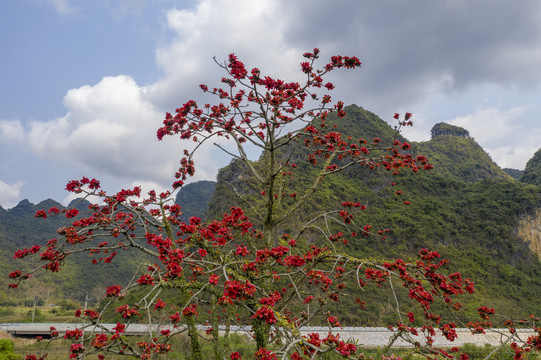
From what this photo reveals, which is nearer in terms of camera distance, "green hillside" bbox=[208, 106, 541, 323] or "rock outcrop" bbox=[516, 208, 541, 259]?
"green hillside" bbox=[208, 106, 541, 323]

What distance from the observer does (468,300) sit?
98.9ft

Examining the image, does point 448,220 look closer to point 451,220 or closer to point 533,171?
point 451,220

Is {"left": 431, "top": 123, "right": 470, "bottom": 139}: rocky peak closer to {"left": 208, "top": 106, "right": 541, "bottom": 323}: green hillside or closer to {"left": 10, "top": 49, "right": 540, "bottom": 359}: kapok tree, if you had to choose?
{"left": 208, "top": 106, "right": 541, "bottom": 323}: green hillside

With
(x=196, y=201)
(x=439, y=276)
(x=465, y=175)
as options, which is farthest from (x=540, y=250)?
(x=196, y=201)

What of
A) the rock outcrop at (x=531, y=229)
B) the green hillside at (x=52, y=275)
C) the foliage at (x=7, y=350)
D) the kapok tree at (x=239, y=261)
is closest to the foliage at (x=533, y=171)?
the rock outcrop at (x=531, y=229)

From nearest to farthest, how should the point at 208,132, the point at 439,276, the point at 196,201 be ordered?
the point at 439,276, the point at 208,132, the point at 196,201

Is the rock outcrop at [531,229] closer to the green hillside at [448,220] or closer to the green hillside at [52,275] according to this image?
the green hillside at [448,220]

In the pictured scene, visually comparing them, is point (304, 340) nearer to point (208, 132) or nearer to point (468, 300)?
point (208, 132)

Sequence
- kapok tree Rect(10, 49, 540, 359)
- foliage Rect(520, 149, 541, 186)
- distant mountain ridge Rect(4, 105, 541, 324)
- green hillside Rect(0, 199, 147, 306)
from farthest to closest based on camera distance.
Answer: foliage Rect(520, 149, 541, 186) → green hillside Rect(0, 199, 147, 306) → distant mountain ridge Rect(4, 105, 541, 324) → kapok tree Rect(10, 49, 540, 359)

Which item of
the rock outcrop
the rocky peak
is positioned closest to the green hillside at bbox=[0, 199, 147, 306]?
the rock outcrop

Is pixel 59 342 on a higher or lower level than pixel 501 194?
lower

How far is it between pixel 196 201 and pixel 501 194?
108847 mm

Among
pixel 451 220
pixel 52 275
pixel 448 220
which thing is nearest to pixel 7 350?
pixel 448 220

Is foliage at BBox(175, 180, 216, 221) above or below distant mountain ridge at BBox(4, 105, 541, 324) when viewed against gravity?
above
